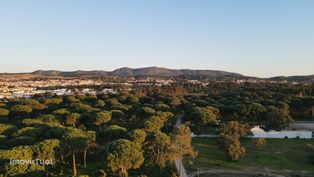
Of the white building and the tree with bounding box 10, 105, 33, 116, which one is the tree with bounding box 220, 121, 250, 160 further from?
the tree with bounding box 10, 105, 33, 116

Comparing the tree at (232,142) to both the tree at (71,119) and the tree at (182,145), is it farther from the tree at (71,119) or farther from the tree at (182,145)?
the tree at (71,119)

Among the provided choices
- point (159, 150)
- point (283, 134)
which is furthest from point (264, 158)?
point (159, 150)

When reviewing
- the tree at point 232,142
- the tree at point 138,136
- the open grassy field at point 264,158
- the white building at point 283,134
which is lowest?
the open grassy field at point 264,158

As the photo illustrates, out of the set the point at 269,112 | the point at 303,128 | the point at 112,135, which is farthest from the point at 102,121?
the point at 303,128

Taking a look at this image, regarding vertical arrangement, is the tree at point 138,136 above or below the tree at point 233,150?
above

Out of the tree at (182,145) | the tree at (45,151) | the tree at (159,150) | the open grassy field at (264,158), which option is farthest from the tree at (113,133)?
the open grassy field at (264,158)

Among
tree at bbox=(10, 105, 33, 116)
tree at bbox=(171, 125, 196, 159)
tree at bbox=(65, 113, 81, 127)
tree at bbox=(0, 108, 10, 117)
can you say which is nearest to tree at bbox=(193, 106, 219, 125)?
tree at bbox=(171, 125, 196, 159)

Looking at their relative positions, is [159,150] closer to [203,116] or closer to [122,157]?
[122,157]
